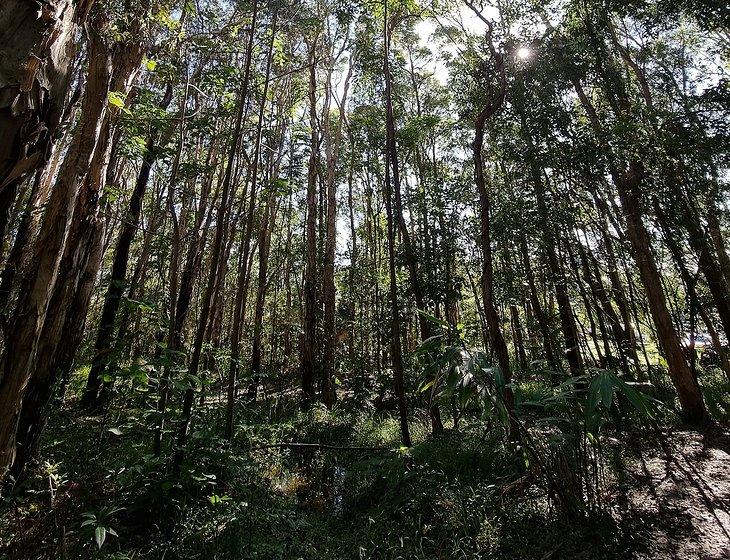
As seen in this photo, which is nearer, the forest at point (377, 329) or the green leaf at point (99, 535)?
the green leaf at point (99, 535)

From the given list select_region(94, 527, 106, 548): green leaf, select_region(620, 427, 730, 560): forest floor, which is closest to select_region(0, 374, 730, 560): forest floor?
Answer: select_region(620, 427, 730, 560): forest floor

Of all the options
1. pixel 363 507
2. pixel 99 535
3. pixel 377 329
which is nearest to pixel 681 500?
pixel 363 507

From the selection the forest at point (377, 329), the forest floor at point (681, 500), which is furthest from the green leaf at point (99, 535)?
the forest floor at point (681, 500)

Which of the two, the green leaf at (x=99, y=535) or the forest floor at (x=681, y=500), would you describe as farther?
the forest floor at (x=681, y=500)

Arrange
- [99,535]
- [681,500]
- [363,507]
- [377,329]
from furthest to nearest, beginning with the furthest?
[377,329], [363,507], [681,500], [99,535]

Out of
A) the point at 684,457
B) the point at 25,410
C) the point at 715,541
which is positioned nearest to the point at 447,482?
the point at 715,541

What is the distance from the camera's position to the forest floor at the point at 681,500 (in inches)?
123

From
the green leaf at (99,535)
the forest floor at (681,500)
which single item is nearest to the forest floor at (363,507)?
the forest floor at (681,500)

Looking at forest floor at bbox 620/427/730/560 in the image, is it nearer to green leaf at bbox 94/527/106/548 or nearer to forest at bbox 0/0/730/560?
forest at bbox 0/0/730/560

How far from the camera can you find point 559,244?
26.4 ft

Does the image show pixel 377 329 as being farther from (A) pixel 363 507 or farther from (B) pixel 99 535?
(B) pixel 99 535

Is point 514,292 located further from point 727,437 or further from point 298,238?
point 298,238

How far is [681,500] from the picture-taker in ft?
12.6

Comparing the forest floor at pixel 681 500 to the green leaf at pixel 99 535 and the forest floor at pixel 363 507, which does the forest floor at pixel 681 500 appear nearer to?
the forest floor at pixel 363 507
